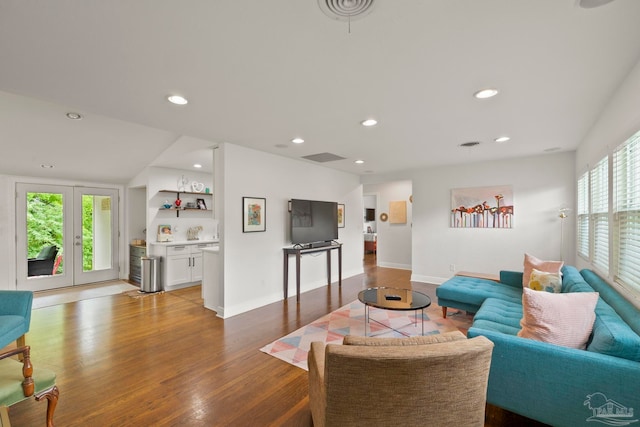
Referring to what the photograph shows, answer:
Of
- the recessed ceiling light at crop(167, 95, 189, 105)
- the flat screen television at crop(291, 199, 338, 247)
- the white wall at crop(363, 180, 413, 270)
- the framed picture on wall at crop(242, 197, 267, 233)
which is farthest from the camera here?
the white wall at crop(363, 180, 413, 270)

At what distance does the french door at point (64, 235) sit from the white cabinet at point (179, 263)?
1.49 meters

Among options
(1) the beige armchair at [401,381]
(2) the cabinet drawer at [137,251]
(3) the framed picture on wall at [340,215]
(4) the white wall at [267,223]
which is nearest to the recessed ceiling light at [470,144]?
(4) the white wall at [267,223]

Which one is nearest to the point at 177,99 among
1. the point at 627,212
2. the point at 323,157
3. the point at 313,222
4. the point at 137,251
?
the point at 323,157

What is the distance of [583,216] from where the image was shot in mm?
3912

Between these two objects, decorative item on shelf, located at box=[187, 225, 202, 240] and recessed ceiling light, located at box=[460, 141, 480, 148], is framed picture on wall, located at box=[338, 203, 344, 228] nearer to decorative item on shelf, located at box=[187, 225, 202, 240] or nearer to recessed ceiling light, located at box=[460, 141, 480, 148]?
recessed ceiling light, located at box=[460, 141, 480, 148]

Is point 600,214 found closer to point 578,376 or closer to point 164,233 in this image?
point 578,376

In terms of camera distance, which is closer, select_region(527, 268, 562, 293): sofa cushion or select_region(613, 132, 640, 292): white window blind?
select_region(613, 132, 640, 292): white window blind

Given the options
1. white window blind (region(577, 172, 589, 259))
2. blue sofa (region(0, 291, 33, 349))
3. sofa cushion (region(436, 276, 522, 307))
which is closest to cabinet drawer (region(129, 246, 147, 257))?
blue sofa (region(0, 291, 33, 349))

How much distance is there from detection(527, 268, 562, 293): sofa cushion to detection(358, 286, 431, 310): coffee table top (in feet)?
3.51

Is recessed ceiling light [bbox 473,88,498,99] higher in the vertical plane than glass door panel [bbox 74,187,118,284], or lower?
higher

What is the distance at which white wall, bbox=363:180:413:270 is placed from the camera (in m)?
7.58

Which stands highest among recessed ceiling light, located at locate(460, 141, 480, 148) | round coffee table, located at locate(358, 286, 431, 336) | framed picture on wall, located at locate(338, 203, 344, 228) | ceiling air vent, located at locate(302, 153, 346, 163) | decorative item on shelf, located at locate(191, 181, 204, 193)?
recessed ceiling light, located at locate(460, 141, 480, 148)

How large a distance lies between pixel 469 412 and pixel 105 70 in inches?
115

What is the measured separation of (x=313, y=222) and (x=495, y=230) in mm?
3279
